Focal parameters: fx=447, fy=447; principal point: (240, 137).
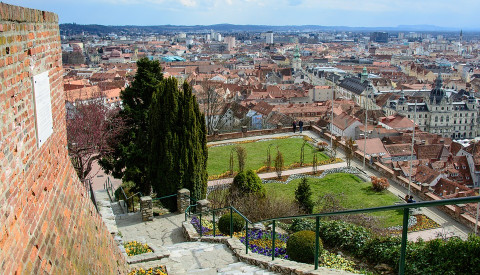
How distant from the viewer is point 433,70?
13562cm

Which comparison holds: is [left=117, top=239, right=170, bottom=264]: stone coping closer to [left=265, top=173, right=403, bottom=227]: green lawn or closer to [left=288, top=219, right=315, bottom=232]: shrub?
[left=288, top=219, right=315, bottom=232]: shrub

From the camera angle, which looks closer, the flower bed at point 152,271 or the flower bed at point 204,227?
the flower bed at point 152,271

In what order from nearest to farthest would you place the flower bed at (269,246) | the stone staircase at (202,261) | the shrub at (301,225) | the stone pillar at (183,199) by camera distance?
the stone staircase at (202,261) < the flower bed at (269,246) < the shrub at (301,225) < the stone pillar at (183,199)

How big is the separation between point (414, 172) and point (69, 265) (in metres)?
25.9

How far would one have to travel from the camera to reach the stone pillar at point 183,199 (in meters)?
13.6

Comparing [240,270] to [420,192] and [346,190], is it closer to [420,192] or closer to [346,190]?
[346,190]

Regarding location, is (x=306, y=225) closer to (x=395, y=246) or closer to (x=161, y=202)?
(x=395, y=246)

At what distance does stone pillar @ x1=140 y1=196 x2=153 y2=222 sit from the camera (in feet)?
41.5

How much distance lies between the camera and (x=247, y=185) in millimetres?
15547

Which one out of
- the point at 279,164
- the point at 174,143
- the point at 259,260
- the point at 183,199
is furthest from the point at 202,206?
the point at 279,164

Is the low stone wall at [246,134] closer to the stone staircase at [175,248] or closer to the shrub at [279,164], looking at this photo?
the shrub at [279,164]

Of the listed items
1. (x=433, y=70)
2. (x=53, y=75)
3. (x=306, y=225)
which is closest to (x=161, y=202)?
(x=306, y=225)

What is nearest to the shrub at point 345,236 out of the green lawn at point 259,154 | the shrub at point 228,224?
the shrub at point 228,224

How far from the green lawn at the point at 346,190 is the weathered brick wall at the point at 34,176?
12800 millimetres
